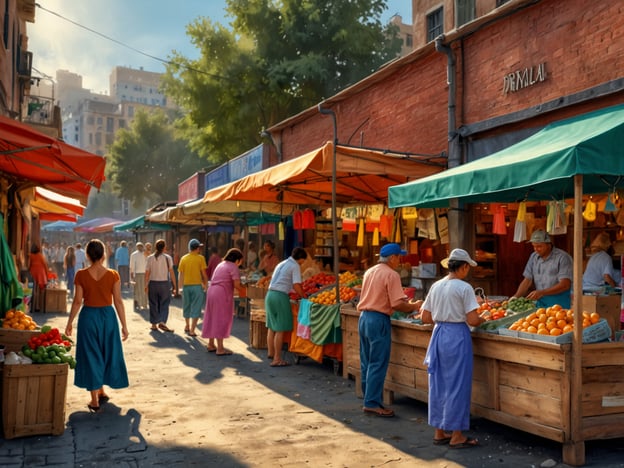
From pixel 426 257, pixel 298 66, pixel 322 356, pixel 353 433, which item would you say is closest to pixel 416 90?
pixel 426 257

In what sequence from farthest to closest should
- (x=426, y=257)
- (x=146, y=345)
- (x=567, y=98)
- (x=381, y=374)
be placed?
1. (x=426, y=257)
2. (x=146, y=345)
3. (x=567, y=98)
4. (x=381, y=374)

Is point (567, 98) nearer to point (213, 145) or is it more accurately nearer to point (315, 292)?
point (315, 292)

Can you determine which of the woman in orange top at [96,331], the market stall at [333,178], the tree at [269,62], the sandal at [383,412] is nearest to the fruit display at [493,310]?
the sandal at [383,412]

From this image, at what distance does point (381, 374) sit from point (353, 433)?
878mm

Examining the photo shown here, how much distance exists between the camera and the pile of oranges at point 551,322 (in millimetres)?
5406

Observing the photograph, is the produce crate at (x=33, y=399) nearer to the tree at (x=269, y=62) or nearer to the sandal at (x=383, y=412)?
the sandal at (x=383, y=412)

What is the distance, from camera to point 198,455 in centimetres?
551

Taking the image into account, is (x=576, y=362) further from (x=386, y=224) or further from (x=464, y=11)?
(x=464, y=11)

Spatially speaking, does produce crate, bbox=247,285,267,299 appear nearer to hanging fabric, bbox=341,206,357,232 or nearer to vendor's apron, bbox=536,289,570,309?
hanging fabric, bbox=341,206,357,232

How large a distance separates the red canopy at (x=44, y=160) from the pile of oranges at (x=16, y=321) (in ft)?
5.85

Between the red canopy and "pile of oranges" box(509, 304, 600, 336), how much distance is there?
204 inches

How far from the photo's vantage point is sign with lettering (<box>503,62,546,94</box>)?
9.16 m

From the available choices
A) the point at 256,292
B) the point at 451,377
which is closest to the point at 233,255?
the point at 256,292

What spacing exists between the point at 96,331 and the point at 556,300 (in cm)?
581
